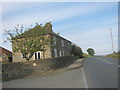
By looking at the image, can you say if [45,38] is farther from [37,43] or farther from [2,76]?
[2,76]

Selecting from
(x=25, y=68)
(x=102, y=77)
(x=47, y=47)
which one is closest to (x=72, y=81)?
(x=102, y=77)

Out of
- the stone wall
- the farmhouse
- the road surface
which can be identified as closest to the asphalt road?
the road surface

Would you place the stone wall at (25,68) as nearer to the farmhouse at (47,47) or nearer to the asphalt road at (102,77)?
the farmhouse at (47,47)

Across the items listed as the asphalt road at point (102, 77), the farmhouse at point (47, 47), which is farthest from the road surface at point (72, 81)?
the farmhouse at point (47, 47)

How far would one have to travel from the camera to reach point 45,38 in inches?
1166

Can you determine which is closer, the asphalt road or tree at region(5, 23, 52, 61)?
the asphalt road

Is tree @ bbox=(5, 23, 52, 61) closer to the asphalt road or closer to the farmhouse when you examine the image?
the farmhouse

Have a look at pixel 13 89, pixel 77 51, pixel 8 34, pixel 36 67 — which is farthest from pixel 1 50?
pixel 13 89

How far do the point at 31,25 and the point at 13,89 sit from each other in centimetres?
1822

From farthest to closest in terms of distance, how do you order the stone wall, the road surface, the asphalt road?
the stone wall < the road surface < the asphalt road

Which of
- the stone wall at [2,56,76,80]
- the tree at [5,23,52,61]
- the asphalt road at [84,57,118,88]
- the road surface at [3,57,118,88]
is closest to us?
the asphalt road at [84,57,118,88]

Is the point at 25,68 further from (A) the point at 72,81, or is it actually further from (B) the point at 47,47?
(B) the point at 47,47

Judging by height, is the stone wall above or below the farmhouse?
below

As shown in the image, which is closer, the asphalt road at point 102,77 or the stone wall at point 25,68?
the asphalt road at point 102,77
